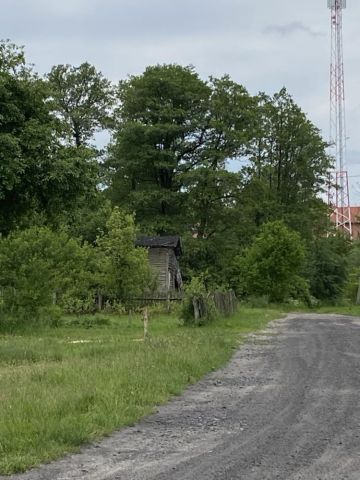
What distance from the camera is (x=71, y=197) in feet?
65.2

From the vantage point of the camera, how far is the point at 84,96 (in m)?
59.0

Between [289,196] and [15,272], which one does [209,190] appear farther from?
[15,272]

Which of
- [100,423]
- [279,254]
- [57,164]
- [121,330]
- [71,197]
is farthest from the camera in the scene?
[279,254]

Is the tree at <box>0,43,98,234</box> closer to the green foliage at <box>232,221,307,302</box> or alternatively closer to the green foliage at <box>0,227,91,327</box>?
the green foliage at <box>0,227,91,327</box>

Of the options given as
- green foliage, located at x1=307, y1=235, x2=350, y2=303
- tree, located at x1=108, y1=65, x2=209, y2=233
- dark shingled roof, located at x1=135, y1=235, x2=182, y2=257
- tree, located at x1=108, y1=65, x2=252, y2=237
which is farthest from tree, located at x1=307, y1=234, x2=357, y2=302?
dark shingled roof, located at x1=135, y1=235, x2=182, y2=257

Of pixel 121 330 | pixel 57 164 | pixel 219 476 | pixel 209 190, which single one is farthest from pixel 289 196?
pixel 219 476

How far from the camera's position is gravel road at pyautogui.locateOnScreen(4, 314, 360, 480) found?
606cm

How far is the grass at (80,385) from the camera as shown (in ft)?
23.2

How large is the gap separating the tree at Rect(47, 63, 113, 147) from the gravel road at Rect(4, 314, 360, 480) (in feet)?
157

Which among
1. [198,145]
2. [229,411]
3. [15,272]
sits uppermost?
[198,145]

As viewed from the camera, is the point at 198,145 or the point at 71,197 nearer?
the point at 71,197

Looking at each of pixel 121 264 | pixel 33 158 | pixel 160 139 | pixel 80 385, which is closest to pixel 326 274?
pixel 160 139

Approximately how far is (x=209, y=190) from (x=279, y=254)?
29.2 ft

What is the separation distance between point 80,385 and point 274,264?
1488 inches
